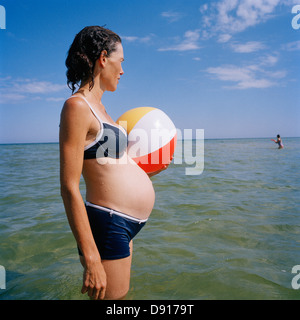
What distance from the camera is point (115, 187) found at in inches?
76.9

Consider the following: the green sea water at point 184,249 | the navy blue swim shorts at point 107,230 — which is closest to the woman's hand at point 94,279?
the navy blue swim shorts at point 107,230

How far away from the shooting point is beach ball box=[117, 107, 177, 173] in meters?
2.55

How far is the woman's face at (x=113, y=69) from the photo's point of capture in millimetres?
2037

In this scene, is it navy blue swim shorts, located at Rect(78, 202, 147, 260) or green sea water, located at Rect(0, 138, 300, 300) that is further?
green sea water, located at Rect(0, 138, 300, 300)

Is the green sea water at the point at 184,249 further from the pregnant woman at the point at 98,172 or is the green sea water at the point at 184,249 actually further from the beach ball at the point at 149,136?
the beach ball at the point at 149,136

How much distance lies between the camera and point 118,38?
209cm

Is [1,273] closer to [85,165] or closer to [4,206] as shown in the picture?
[85,165]

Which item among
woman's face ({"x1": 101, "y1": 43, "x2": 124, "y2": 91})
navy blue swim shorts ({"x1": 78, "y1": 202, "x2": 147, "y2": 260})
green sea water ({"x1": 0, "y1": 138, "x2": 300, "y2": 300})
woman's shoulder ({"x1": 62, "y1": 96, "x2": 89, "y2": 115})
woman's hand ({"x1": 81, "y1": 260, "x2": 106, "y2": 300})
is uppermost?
woman's face ({"x1": 101, "y1": 43, "x2": 124, "y2": 91})

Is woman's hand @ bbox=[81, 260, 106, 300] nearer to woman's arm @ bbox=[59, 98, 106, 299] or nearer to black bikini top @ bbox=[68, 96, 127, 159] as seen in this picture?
woman's arm @ bbox=[59, 98, 106, 299]

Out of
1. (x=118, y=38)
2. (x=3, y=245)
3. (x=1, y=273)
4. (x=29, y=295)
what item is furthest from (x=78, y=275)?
(x=118, y=38)

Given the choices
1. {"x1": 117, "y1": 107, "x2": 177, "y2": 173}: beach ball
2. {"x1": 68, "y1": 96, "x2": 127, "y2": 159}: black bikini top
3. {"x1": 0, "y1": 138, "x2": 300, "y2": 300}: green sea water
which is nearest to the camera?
{"x1": 68, "y1": 96, "x2": 127, "y2": 159}: black bikini top

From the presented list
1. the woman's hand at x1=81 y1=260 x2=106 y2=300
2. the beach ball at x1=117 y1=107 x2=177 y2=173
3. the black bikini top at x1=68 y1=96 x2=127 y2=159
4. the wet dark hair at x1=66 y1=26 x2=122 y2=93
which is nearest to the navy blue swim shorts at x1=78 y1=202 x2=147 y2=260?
the woman's hand at x1=81 y1=260 x2=106 y2=300

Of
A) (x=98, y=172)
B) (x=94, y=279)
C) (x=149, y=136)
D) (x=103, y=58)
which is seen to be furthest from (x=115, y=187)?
(x=103, y=58)

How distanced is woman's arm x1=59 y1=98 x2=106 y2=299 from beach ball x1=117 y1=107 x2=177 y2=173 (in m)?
0.81
